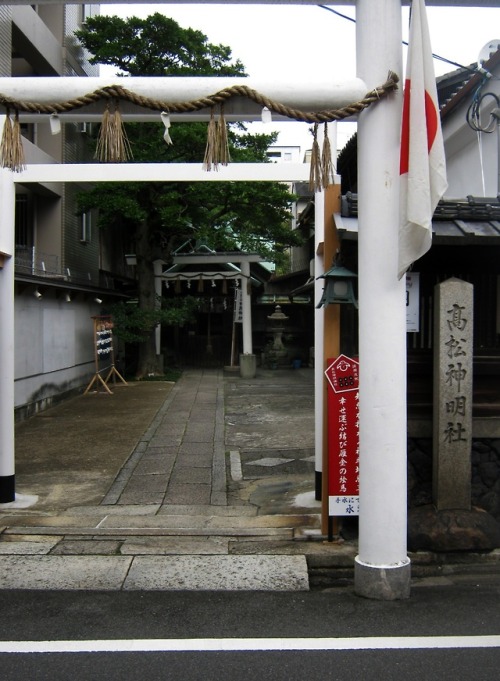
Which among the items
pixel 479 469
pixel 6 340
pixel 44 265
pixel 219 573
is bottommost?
pixel 219 573

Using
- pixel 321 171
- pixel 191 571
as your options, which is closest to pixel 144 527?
pixel 191 571

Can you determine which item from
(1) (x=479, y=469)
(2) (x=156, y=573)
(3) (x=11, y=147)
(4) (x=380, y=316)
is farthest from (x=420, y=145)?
(2) (x=156, y=573)

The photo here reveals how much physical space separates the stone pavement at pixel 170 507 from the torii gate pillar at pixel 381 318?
2.79ft

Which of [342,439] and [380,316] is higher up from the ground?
[380,316]

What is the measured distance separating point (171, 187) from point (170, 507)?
15333 millimetres

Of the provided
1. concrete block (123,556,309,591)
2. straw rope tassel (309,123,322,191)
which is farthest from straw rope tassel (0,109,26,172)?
concrete block (123,556,309,591)

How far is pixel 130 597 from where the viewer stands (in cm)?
534

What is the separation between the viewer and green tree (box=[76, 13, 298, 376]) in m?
19.4

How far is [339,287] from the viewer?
6234 mm

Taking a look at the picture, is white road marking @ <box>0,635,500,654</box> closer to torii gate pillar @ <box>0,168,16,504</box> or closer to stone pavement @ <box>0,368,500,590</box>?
stone pavement @ <box>0,368,500,590</box>

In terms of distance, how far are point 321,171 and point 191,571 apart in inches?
147

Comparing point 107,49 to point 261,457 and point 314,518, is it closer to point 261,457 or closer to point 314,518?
point 261,457

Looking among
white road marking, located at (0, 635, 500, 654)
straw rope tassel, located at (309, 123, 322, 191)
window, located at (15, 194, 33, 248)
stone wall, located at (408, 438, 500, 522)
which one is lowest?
white road marking, located at (0, 635, 500, 654)

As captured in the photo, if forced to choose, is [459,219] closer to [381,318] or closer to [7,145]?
[381,318]
